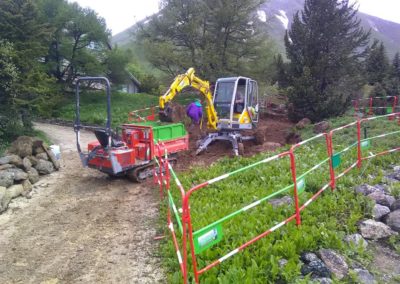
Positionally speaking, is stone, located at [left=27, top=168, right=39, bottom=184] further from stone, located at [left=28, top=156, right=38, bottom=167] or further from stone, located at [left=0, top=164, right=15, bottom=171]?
stone, located at [left=0, top=164, right=15, bottom=171]

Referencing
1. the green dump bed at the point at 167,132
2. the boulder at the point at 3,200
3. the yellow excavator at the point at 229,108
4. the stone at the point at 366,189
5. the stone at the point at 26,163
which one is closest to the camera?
the stone at the point at 366,189

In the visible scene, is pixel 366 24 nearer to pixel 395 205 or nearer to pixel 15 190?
pixel 395 205

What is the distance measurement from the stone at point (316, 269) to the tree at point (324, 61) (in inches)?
594

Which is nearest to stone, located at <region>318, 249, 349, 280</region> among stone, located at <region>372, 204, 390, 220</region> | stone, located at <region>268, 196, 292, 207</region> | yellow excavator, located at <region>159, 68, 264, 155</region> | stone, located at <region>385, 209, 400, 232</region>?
stone, located at <region>385, 209, 400, 232</region>

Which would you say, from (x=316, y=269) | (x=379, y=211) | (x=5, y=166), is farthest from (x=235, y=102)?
(x=316, y=269)

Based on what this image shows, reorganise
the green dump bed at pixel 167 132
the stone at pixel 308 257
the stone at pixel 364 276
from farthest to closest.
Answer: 1. the green dump bed at pixel 167 132
2. the stone at pixel 308 257
3. the stone at pixel 364 276

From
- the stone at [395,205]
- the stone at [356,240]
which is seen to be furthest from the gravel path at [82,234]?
the stone at [395,205]

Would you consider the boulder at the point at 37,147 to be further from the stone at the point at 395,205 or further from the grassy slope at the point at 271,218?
the stone at the point at 395,205

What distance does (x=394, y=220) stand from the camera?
5941 millimetres

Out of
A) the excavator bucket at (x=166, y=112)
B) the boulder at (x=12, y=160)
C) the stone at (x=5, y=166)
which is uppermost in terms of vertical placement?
the excavator bucket at (x=166, y=112)

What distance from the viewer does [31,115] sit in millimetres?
16609

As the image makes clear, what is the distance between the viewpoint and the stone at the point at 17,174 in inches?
382

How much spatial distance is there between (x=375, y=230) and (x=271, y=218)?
1.62 metres

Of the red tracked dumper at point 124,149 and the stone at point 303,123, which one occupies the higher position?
the red tracked dumper at point 124,149
